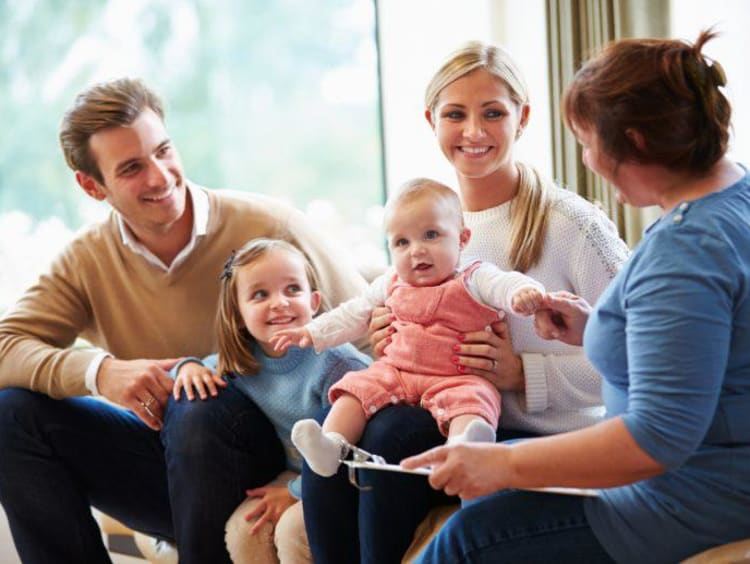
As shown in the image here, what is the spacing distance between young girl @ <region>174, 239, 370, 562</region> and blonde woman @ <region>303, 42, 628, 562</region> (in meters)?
0.22

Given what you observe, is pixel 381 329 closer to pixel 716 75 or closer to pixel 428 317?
pixel 428 317

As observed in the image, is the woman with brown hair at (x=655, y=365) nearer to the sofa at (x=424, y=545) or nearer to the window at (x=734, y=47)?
the sofa at (x=424, y=545)

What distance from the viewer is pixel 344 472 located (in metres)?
1.82

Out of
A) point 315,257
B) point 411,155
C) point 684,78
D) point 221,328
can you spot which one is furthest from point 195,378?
point 411,155

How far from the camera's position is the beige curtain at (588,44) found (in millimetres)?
2705

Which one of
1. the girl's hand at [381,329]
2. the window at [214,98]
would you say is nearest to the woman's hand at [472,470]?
the girl's hand at [381,329]

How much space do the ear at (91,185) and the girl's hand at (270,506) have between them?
895 millimetres

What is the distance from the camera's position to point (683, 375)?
1.23 metres

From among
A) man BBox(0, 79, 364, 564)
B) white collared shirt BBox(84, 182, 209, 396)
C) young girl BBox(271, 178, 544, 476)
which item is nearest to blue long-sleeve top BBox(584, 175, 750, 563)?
young girl BBox(271, 178, 544, 476)

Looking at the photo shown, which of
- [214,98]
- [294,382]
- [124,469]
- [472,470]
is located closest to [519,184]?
[294,382]

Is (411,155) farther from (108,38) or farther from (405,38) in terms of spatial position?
(108,38)

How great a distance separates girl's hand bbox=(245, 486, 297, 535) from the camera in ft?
6.79

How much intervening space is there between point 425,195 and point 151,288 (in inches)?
33.9

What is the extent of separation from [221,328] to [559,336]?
0.86 metres
